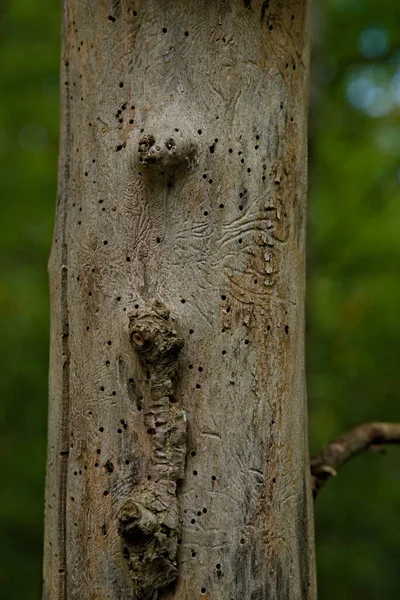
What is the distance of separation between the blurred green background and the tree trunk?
3.72 metres

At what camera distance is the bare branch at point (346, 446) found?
2.52 meters

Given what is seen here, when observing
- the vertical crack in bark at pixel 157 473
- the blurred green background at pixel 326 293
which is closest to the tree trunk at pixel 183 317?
the vertical crack in bark at pixel 157 473

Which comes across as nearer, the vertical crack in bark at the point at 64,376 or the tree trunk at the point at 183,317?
the tree trunk at the point at 183,317

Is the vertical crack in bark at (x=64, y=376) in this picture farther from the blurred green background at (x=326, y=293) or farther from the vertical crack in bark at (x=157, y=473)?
the blurred green background at (x=326, y=293)

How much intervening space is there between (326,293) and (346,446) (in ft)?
14.5

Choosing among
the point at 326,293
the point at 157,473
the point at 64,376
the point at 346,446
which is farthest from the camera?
the point at 326,293

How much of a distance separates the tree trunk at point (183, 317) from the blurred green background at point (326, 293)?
147 inches

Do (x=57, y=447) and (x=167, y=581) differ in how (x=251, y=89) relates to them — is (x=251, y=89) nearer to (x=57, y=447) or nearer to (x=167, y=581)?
(x=57, y=447)

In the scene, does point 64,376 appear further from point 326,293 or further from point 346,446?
point 326,293

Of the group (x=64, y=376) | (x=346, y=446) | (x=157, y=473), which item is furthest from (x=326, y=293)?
(x=157, y=473)

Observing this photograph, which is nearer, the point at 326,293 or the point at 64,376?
the point at 64,376

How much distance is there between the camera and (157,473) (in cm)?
196

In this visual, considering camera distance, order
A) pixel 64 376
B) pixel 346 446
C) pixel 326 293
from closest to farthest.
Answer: pixel 64 376
pixel 346 446
pixel 326 293

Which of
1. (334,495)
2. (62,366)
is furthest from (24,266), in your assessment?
(62,366)
